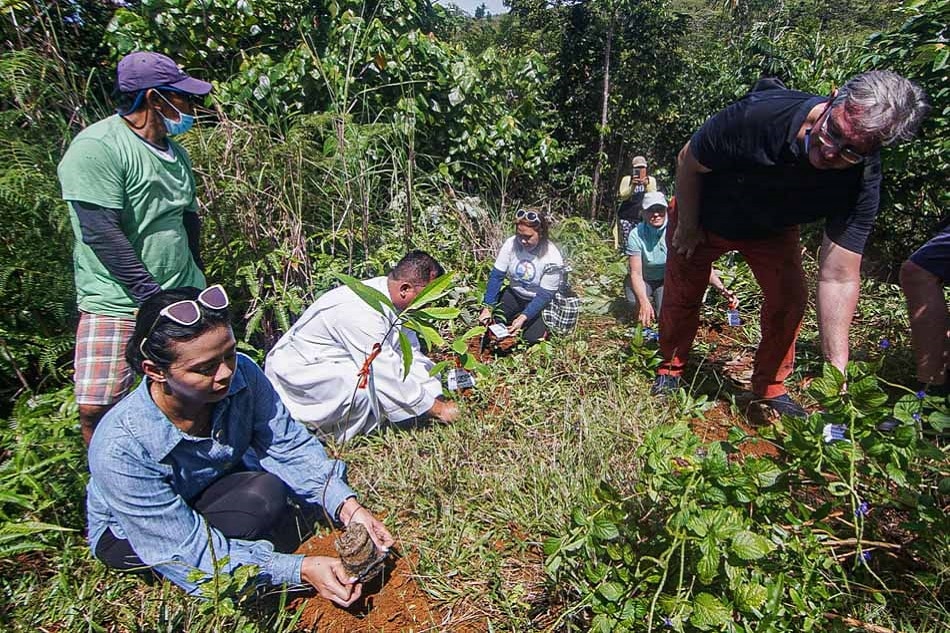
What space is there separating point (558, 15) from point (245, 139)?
461cm

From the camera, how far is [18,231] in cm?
241

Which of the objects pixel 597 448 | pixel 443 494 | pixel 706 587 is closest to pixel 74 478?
pixel 443 494

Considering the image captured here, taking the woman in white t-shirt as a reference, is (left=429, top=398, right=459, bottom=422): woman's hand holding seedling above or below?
below

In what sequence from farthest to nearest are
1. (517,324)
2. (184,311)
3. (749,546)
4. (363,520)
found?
(517,324) < (363,520) < (184,311) < (749,546)

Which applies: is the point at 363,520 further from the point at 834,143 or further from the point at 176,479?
the point at 834,143

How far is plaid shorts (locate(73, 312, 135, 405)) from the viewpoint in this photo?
195 centimetres

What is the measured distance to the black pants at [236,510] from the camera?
171cm

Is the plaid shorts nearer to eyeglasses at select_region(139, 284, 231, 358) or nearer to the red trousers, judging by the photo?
eyeglasses at select_region(139, 284, 231, 358)

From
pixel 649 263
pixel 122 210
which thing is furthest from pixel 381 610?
pixel 649 263

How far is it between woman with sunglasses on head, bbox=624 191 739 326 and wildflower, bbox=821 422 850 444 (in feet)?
7.07

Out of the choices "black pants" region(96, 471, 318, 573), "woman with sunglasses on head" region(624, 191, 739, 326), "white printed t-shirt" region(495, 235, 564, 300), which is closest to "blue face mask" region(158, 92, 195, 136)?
"black pants" region(96, 471, 318, 573)

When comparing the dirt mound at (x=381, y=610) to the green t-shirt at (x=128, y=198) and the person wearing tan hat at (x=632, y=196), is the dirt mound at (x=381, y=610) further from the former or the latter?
the person wearing tan hat at (x=632, y=196)

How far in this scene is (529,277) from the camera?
358 centimetres

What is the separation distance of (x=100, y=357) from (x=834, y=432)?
7.57ft
